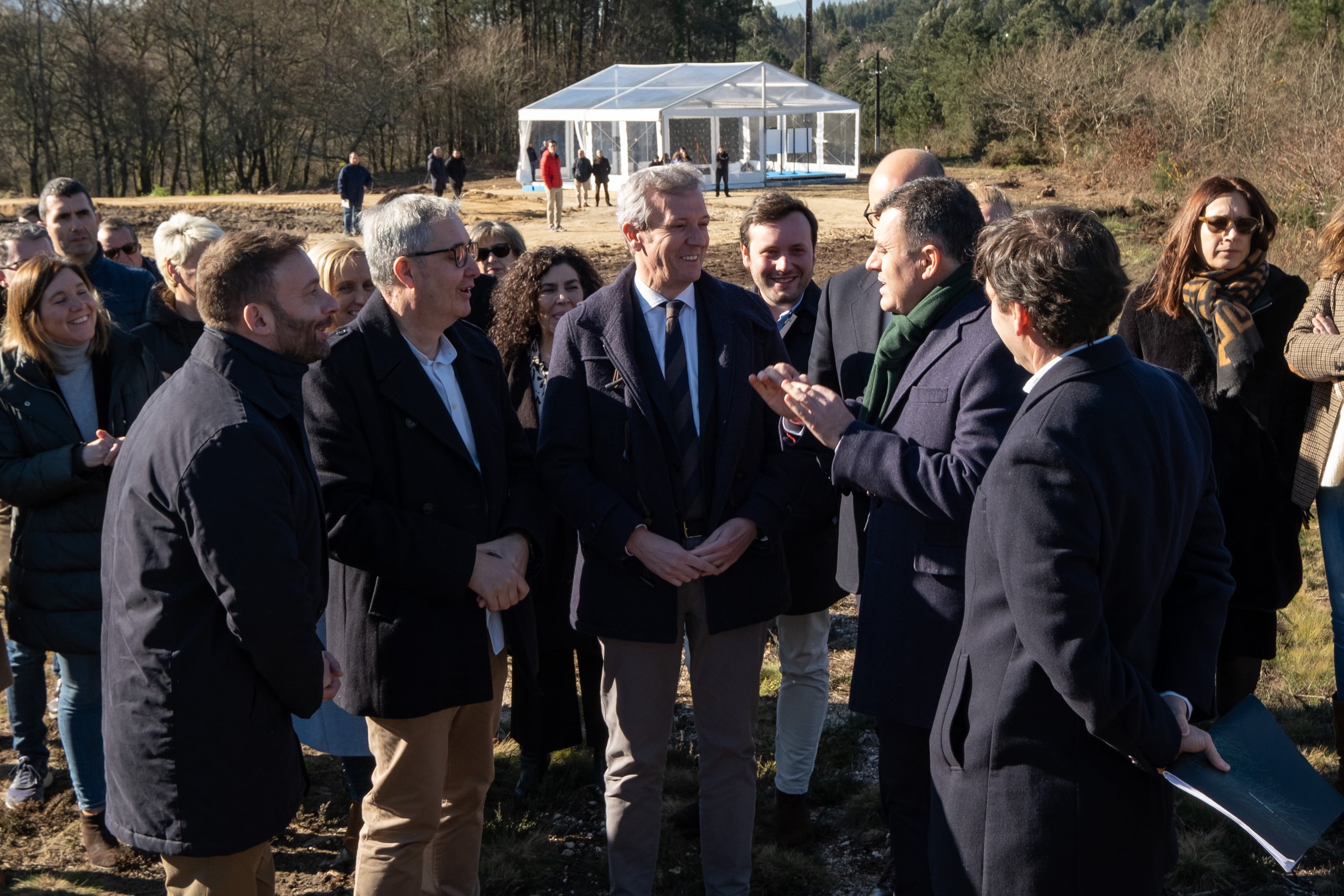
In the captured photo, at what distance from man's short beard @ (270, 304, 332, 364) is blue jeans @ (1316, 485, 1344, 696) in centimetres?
321

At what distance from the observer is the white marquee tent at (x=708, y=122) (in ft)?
97.0

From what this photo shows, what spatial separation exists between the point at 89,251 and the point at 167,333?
3.83 ft

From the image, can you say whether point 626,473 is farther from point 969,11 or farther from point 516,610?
point 969,11

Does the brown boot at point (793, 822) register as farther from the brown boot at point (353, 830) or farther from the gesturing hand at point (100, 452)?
the gesturing hand at point (100, 452)

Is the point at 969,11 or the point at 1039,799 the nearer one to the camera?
the point at 1039,799

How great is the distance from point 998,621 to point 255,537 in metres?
1.49

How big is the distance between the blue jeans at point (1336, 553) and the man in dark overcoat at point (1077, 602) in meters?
1.81

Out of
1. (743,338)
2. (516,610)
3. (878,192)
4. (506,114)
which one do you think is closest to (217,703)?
(516,610)

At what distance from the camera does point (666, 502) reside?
297 cm

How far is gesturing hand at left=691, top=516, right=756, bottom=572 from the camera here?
115 inches

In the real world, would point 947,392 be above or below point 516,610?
above

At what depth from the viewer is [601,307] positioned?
3059 millimetres

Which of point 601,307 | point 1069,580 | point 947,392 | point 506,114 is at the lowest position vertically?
point 1069,580

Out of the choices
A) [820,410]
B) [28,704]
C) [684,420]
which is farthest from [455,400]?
[28,704]
